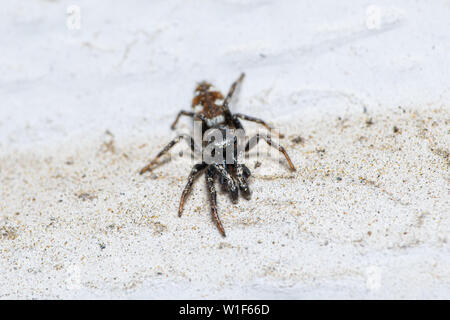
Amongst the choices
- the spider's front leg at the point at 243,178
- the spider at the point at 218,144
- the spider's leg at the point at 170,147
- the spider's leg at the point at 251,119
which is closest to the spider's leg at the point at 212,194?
the spider at the point at 218,144

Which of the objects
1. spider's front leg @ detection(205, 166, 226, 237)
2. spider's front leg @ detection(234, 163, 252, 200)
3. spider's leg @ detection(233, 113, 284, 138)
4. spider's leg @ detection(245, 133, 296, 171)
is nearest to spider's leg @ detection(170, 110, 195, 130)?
spider's leg @ detection(233, 113, 284, 138)

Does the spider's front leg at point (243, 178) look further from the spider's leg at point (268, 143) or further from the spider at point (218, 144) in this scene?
the spider's leg at point (268, 143)

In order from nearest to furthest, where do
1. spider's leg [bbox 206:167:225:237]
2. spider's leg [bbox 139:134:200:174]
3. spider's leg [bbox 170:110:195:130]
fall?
spider's leg [bbox 206:167:225:237] → spider's leg [bbox 139:134:200:174] → spider's leg [bbox 170:110:195:130]

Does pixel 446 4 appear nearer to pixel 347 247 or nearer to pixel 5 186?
pixel 347 247

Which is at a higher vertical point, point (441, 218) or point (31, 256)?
point (441, 218)

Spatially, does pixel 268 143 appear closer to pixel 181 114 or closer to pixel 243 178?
pixel 243 178

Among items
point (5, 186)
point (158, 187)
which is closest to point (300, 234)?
point (158, 187)

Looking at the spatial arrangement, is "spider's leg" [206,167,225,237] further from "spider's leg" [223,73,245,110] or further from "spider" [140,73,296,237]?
"spider's leg" [223,73,245,110]
